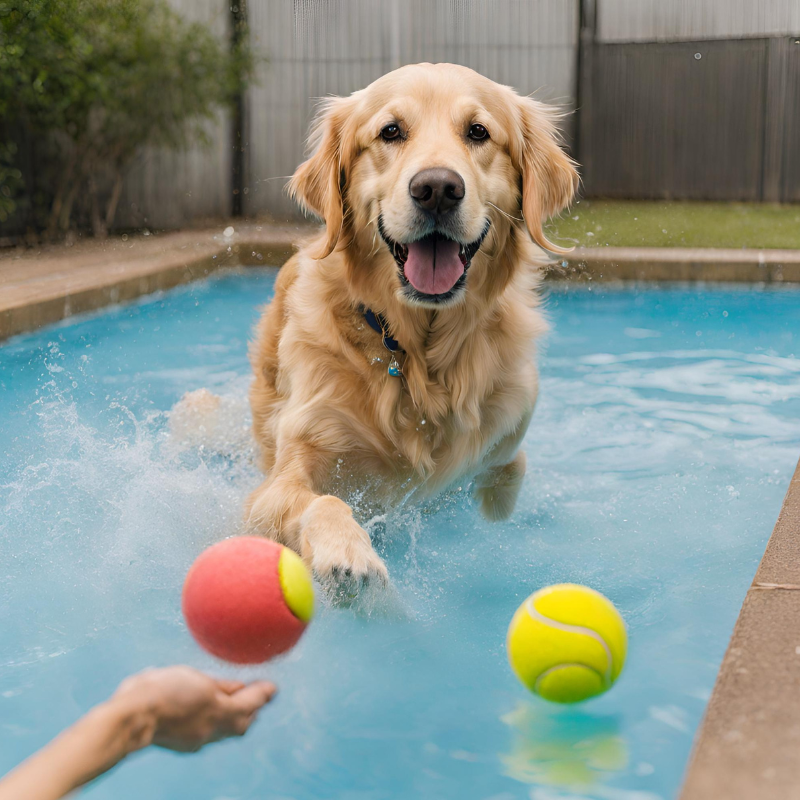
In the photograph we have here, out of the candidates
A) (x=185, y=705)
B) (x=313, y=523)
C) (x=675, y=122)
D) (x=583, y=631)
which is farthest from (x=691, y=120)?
(x=185, y=705)

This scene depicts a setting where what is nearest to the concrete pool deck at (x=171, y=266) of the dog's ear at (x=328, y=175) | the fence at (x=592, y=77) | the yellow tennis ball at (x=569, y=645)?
the fence at (x=592, y=77)

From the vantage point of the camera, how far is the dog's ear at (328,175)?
302cm

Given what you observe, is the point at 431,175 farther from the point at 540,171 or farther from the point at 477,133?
the point at 540,171

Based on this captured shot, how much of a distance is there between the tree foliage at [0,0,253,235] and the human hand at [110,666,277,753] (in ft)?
21.4

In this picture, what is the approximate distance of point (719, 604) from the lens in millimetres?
2842

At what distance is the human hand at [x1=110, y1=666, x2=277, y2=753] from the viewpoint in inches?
64.1

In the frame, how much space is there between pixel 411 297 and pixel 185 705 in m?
1.47

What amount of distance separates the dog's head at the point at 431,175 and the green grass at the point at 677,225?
4695mm

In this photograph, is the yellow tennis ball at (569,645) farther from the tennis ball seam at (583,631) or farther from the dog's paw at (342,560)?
the dog's paw at (342,560)

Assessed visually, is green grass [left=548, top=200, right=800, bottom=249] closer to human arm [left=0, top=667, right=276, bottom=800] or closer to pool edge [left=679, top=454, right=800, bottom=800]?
pool edge [left=679, top=454, right=800, bottom=800]

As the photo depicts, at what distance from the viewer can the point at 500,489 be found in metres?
3.53

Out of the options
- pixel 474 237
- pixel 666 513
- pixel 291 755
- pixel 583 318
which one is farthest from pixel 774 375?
pixel 291 755

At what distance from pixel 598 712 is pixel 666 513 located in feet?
5.11

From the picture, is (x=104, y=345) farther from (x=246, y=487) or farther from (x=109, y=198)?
(x=109, y=198)
